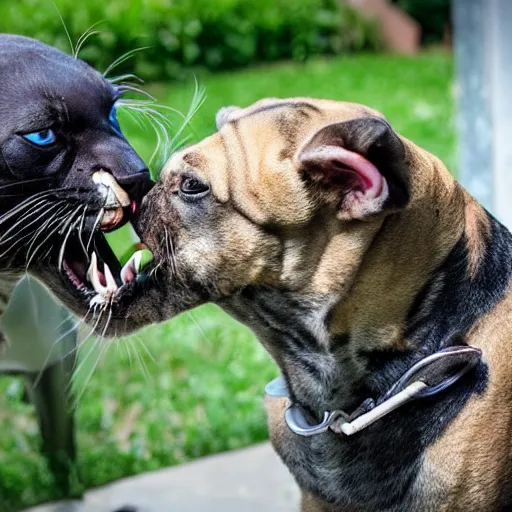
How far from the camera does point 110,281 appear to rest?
294 centimetres

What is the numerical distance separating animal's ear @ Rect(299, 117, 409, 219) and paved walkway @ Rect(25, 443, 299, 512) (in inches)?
74.3

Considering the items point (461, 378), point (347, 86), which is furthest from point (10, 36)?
point (347, 86)

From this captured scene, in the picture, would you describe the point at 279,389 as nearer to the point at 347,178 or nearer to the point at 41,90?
the point at 347,178

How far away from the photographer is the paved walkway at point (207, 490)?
162 inches

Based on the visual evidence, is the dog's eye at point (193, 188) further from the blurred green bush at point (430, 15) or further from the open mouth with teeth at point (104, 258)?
the blurred green bush at point (430, 15)

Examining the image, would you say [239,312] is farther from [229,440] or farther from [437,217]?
[229,440]

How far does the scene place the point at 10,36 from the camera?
3209 millimetres

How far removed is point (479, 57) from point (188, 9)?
23.2 feet

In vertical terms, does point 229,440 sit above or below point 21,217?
below

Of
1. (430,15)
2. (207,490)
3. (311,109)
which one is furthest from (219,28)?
(311,109)

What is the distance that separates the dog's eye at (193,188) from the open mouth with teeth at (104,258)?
0.22 metres

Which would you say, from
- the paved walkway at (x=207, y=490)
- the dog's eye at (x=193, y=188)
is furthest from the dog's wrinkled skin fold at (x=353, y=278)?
the paved walkway at (x=207, y=490)

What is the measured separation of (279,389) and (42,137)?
3.21 feet

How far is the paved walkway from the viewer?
4.12m
